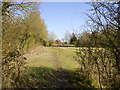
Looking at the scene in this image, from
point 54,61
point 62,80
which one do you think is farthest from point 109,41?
point 54,61

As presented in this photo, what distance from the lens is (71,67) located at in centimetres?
571

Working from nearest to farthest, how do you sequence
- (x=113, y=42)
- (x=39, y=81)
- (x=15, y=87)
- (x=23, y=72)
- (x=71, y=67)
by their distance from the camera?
(x=113, y=42), (x=15, y=87), (x=23, y=72), (x=39, y=81), (x=71, y=67)

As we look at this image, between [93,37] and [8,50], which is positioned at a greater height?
[93,37]

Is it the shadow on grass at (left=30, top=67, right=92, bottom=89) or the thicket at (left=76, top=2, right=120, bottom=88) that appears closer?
the thicket at (left=76, top=2, right=120, bottom=88)

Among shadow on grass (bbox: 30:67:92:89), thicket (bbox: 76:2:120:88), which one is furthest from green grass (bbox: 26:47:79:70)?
thicket (bbox: 76:2:120:88)

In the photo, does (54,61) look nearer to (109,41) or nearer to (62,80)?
(62,80)

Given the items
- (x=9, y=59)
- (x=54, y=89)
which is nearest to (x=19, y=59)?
(x=9, y=59)

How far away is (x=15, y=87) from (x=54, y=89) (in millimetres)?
1314

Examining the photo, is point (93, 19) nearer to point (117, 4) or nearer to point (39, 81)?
point (117, 4)

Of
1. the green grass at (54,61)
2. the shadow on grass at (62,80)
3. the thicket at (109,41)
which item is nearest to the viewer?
the thicket at (109,41)

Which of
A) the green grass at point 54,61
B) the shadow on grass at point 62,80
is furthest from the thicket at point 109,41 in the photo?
the green grass at point 54,61

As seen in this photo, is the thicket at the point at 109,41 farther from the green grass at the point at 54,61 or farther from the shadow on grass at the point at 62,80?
the green grass at the point at 54,61

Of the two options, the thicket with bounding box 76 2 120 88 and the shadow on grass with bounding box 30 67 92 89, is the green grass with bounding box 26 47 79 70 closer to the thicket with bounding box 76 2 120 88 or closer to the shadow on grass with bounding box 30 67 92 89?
the shadow on grass with bounding box 30 67 92 89

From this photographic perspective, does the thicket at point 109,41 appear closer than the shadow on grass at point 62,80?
Yes
